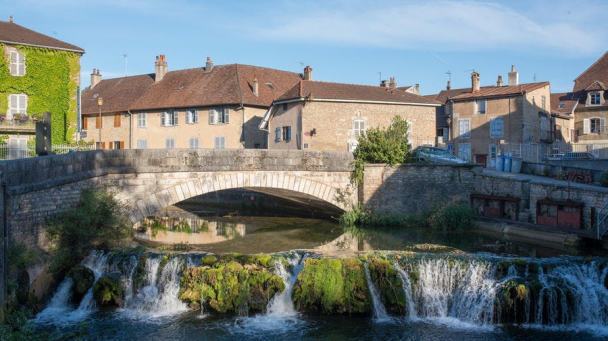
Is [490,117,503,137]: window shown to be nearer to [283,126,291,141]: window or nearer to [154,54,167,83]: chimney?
[283,126,291,141]: window

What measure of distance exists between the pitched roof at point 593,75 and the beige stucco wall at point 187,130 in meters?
24.2

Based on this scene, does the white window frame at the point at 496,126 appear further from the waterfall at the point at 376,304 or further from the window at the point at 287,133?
the waterfall at the point at 376,304

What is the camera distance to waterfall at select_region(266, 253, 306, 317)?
42.1 ft

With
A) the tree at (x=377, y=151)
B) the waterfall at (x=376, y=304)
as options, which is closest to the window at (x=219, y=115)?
the tree at (x=377, y=151)

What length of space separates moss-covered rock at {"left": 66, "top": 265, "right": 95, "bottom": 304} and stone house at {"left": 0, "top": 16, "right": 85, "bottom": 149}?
46.6 ft

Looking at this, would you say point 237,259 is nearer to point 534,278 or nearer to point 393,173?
point 534,278

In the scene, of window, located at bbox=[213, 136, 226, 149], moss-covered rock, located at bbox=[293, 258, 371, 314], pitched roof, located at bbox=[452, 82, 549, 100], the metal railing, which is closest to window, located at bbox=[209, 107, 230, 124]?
window, located at bbox=[213, 136, 226, 149]

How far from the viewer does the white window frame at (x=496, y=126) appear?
34562mm

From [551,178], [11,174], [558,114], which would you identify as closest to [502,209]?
[551,178]

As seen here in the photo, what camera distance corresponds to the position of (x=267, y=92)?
119 ft

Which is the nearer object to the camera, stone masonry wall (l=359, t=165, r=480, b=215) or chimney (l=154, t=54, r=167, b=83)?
stone masonry wall (l=359, t=165, r=480, b=215)

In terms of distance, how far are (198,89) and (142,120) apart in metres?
4.59

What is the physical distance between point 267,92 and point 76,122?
12.1m

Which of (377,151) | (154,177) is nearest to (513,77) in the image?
(377,151)
